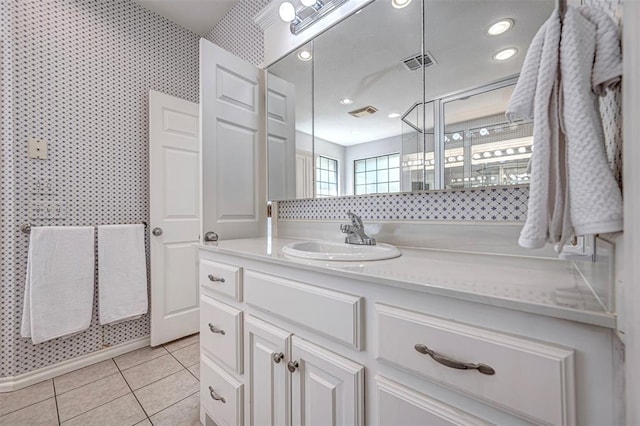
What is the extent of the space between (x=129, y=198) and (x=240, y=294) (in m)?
1.57

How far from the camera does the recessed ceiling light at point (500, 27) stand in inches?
37.0

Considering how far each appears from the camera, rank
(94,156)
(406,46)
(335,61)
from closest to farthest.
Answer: (406,46) → (335,61) → (94,156)

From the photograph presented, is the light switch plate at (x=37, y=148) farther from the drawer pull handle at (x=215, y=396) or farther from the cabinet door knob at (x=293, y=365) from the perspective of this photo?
the cabinet door knob at (x=293, y=365)

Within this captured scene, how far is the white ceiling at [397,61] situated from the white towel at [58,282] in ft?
5.42

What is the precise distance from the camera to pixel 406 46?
117 centimetres

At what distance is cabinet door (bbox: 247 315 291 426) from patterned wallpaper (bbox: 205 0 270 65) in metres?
1.79

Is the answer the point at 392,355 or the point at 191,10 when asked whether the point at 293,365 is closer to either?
the point at 392,355

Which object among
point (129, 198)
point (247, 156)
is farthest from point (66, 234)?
point (247, 156)

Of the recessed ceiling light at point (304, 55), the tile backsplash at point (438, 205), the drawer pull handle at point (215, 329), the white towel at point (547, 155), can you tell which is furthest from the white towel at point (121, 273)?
the white towel at point (547, 155)

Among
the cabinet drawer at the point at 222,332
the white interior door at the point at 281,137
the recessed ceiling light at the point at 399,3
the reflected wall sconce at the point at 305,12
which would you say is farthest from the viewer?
the white interior door at the point at 281,137

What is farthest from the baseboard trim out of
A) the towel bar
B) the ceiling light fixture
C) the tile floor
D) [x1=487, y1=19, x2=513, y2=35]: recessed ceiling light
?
[x1=487, y1=19, x2=513, y2=35]: recessed ceiling light

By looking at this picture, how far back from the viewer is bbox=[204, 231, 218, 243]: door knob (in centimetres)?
148

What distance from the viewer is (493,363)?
0.49 meters

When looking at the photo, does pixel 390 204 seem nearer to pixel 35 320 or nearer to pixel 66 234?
pixel 66 234
